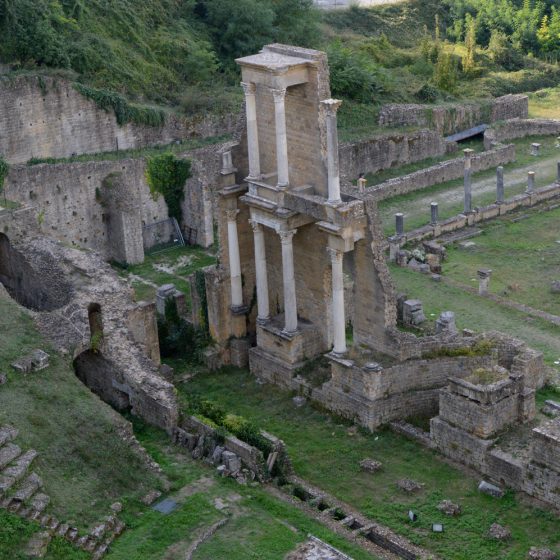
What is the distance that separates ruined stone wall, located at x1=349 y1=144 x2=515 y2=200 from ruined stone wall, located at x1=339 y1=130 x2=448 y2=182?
1.43 meters

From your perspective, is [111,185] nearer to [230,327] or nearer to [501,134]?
[230,327]

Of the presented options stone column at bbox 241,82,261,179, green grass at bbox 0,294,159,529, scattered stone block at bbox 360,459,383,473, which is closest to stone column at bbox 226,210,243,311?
stone column at bbox 241,82,261,179

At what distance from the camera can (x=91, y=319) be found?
1207 inches

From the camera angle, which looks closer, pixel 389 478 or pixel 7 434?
pixel 7 434

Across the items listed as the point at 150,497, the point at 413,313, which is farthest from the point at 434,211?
the point at 150,497

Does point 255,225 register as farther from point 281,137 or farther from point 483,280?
point 483,280

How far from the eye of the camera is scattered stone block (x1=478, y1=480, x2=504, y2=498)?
84.8 feet

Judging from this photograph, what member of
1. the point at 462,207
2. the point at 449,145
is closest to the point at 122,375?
the point at 462,207

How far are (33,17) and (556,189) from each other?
22.2 m

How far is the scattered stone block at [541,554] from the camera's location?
2345 centimetres

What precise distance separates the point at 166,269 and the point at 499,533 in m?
19.2

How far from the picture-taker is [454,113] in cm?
5650

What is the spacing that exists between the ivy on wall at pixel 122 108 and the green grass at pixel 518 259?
13.4 metres

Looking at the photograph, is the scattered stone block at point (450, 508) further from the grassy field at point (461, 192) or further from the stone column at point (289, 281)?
the grassy field at point (461, 192)
